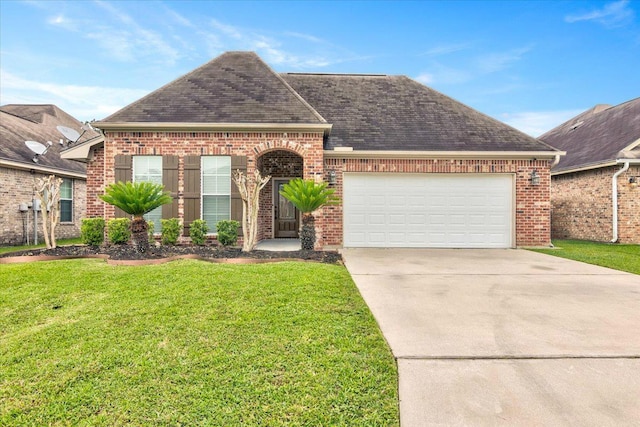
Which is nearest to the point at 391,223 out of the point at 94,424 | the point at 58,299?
the point at 58,299

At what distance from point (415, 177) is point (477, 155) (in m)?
1.83

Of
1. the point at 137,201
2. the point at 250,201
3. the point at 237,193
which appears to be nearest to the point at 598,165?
the point at 250,201

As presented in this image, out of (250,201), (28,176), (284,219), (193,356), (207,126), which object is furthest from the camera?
(284,219)

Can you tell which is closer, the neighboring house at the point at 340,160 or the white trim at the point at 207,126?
the white trim at the point at 207,126

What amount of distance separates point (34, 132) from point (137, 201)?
10781mm

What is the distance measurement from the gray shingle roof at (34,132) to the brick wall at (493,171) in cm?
1037

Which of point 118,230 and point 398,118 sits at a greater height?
point 398,118

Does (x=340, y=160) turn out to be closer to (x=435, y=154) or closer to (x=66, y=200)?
(x=435, y=154)

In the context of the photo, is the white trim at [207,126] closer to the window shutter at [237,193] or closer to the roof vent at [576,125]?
the window shutter at [237,193]

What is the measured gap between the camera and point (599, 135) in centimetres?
1322

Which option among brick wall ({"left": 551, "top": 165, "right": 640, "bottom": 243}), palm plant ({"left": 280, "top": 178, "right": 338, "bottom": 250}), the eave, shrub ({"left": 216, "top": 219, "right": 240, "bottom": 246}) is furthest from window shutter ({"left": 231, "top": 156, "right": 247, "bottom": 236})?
brick wall ({"left": 551, "top": 165, "right": 640, "bottom": 243})

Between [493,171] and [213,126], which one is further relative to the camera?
[493,171]

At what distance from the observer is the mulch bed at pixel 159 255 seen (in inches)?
253

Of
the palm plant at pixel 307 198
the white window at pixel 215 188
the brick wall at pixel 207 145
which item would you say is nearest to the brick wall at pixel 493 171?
the brick wall at pixel 207 145
